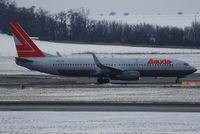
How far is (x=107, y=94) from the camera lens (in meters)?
→ 34.6

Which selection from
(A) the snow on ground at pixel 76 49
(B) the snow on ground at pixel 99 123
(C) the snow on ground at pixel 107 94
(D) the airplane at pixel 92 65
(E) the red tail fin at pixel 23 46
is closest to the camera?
(B) the snow on ground at pixel 99 123

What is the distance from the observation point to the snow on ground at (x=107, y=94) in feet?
103

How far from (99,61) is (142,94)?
12.3 meters

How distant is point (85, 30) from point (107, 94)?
85935mm

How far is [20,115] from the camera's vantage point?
24344 millimetres

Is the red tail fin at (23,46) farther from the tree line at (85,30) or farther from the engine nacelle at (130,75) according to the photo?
the tree line at (85,30)

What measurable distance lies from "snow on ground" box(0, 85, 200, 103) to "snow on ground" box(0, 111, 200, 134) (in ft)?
20.6

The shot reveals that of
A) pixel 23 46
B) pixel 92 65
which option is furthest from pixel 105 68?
pixel 23 46

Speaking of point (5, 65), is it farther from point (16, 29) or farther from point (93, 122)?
point (93, 122)

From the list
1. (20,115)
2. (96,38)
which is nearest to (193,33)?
(96,38)

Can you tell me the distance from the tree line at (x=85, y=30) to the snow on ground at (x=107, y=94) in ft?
185

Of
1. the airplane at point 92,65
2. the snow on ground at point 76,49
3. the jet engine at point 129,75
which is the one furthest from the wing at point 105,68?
the snow on ground at point 76,49

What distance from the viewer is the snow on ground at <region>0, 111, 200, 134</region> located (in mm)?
20188

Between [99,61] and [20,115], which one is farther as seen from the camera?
[99,61]
